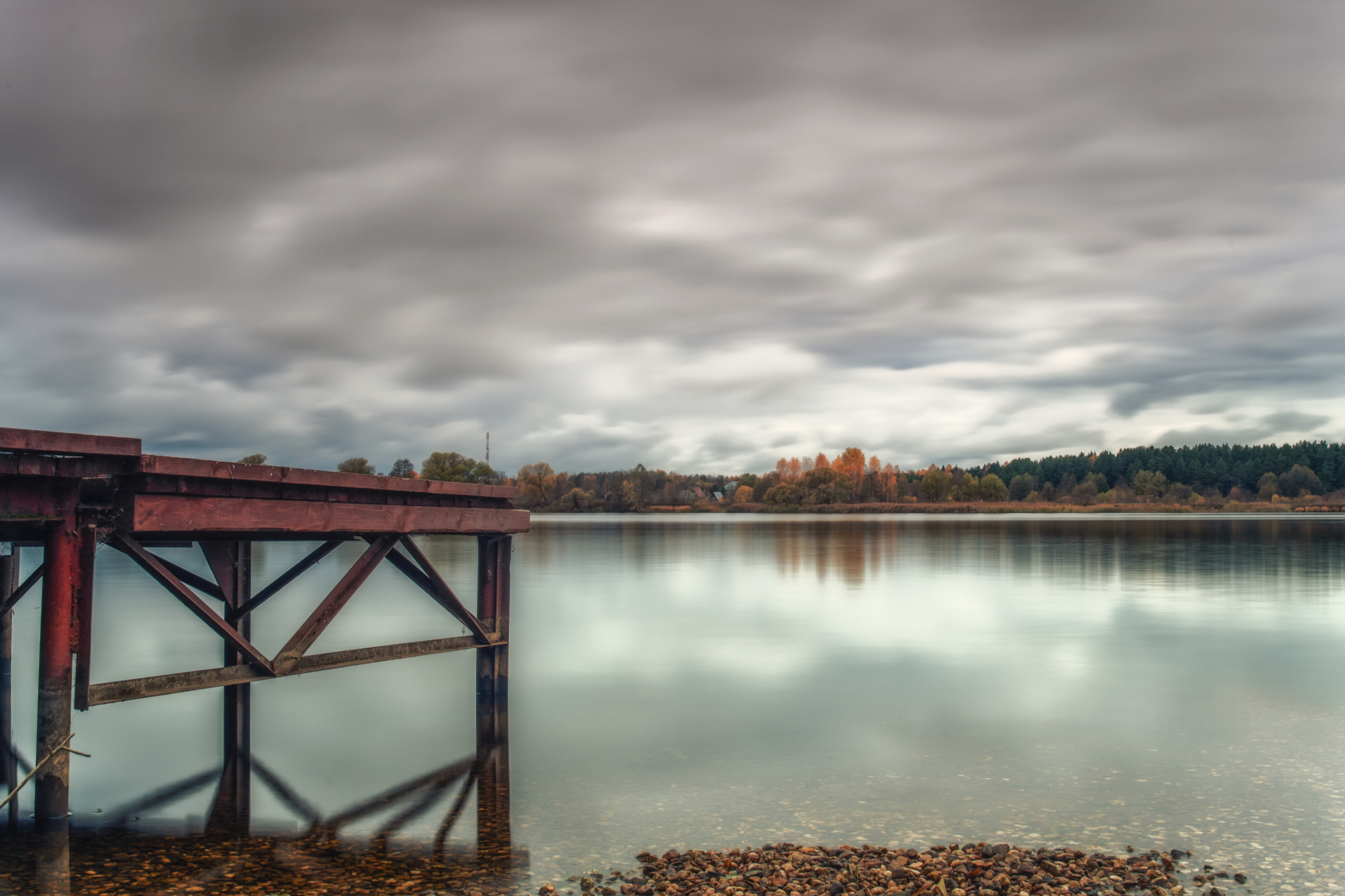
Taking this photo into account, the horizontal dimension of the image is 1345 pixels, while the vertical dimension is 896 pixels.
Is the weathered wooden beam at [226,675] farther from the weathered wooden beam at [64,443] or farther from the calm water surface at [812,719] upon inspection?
the weathered wooden beam at [64,443]

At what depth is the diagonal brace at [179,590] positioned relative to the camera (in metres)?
10.7

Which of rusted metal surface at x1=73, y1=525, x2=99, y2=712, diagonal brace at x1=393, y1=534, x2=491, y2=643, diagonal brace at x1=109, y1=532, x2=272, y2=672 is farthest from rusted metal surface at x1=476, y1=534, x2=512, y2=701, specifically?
rusted metal surface at x1=73, y1=525, x2=99, y2=712

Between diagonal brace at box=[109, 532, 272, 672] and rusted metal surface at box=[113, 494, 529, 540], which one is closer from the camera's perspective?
rusted metal surface at box=[113, 494, 529, 540]

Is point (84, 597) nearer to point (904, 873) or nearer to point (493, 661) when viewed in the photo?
point (493, 661)

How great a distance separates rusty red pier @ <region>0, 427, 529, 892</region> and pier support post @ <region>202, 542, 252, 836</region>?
31mm

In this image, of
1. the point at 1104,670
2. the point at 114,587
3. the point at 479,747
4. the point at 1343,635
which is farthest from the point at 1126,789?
the point at 114,587

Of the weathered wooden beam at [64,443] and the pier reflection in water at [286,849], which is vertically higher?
the weathered wooden beam at [64,443]

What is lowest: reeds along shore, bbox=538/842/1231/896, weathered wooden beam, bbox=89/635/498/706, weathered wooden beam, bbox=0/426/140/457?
reeds along shore, bbox=538/842/1231/896

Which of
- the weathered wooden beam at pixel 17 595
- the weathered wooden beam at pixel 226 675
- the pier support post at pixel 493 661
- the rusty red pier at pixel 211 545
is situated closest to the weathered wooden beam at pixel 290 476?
the rusty red pier at pixel 211 545

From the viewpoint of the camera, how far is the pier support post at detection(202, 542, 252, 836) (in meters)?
13.0

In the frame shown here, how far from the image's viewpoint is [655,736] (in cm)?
1592

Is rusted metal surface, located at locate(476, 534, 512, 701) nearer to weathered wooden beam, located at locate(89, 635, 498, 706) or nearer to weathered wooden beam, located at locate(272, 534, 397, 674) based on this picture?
weathered wooden beam, located at locate(89, 635, 498, 706)

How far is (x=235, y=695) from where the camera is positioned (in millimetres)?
15789

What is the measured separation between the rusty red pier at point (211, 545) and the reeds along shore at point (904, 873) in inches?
96.4
